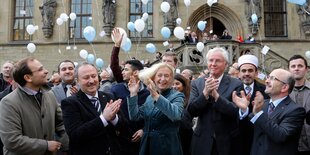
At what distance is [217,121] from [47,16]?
16.6 metres

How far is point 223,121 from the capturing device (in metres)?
3.92

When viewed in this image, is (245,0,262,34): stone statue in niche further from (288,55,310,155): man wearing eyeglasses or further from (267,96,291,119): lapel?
(267,96,291,119): lapel

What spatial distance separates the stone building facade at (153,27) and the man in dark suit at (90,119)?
14.5 meters

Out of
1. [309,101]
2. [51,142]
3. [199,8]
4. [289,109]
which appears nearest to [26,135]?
[51,142]

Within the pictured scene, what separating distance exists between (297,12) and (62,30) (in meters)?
12.0

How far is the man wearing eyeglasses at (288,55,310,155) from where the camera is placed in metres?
4.18

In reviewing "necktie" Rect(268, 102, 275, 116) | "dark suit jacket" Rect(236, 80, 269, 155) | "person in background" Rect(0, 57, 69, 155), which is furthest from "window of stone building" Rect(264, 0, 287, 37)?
"person in background" Rect(0, 57, 69, 155)

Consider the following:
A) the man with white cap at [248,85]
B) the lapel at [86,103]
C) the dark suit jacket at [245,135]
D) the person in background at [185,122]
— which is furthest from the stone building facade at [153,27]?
the lapel at [86,103]

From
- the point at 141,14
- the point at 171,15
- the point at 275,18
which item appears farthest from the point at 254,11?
the point at 141,14

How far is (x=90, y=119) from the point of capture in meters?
3.57

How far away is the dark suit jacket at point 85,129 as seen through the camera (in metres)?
3.44

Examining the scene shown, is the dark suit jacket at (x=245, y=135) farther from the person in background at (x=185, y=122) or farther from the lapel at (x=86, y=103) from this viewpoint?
the lapel at (x=86, y=103)

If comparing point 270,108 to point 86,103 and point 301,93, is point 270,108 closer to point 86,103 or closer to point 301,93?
point 301,93

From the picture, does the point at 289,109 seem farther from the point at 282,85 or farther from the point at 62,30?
the point at 62,30
